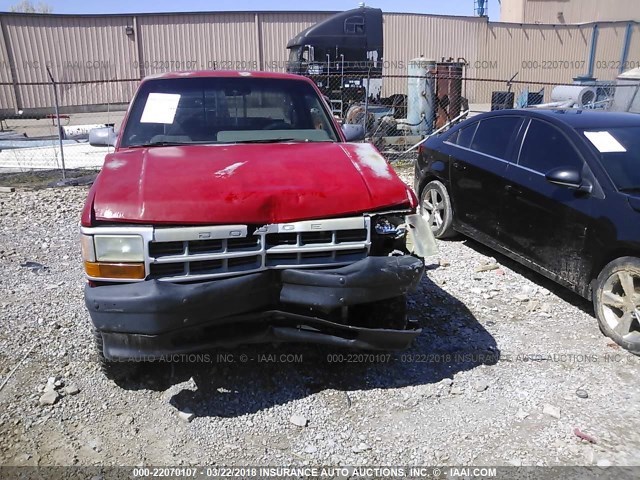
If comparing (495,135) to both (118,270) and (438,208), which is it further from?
(118,270)

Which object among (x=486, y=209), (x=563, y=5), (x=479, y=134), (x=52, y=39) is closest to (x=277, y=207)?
(x=486, y=209)

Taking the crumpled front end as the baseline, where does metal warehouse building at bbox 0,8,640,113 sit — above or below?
above

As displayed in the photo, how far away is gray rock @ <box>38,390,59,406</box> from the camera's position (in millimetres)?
3186

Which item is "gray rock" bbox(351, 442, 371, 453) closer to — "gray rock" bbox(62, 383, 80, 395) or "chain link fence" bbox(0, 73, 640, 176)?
"gray rock" bbox(62, 383, 80, 395)

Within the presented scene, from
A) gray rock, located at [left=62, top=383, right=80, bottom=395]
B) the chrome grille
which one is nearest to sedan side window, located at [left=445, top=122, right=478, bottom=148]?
the chrome grille

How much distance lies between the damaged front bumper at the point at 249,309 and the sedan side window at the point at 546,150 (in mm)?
2084

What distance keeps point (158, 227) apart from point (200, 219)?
0.22m

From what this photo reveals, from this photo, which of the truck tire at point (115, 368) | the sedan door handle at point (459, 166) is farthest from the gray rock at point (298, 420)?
the sedan door handle at point (459, 166)

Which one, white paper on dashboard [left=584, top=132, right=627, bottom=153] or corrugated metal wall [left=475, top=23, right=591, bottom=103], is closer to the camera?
white paper on dashboard [left=584, top=132, right=627, bottom=153]

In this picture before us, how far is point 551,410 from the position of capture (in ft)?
10.3

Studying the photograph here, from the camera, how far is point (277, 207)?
289 cm

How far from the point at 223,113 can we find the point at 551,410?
10.1ft

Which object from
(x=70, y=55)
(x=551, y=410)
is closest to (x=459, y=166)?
(x=551, y=410)

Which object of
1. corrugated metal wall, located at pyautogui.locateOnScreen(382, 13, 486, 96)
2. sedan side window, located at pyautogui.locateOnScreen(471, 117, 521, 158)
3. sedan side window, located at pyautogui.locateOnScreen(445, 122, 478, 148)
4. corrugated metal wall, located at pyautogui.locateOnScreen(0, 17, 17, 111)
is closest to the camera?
sedan side window, located at pyautogui.locateOnScreen(471, 117, 521, 158)
